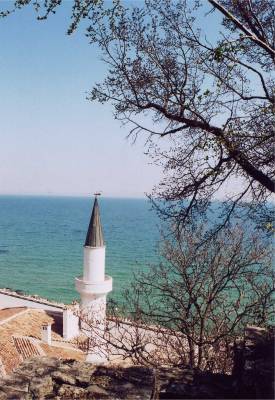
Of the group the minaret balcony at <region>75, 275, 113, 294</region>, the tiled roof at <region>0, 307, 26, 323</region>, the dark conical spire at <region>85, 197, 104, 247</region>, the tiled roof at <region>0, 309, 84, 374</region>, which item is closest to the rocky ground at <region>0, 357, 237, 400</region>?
the tiled roof at <region>0, 309, 84, 374</region>

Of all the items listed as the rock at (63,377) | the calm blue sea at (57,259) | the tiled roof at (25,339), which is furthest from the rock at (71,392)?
the calm blue sea at (57,259)

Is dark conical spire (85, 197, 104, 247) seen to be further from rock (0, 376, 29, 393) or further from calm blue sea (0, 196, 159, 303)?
rock (0, 376, 29, 393)

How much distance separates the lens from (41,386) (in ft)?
14.0

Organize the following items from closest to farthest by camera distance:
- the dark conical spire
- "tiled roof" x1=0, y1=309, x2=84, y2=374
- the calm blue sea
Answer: "tiled roof" x1=0, y1=309, x2=84, y2=374
the dark conical spire
the calm blue sea

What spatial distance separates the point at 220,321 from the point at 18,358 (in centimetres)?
906

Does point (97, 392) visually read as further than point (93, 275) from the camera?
No

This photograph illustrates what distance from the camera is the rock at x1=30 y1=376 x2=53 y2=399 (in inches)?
164

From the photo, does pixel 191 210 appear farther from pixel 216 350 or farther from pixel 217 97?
pixel 216 350

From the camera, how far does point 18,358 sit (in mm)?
16672

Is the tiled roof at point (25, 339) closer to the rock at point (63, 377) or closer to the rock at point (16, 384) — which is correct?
the rock at point (16, 384)

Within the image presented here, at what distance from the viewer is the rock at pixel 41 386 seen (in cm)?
418

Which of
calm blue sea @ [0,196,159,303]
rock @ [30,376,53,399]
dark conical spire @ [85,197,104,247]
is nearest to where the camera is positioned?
rock @ [30,376,53,399]

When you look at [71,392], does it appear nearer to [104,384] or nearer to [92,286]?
[104,384]

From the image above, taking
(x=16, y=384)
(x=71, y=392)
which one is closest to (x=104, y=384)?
(x=71, y=392)
